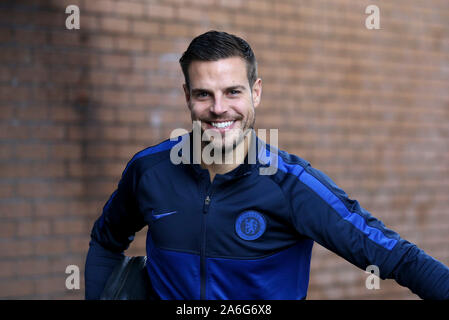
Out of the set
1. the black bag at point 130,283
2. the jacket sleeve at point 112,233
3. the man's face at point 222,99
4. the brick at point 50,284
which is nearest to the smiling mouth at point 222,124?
the man's face at point 222,99

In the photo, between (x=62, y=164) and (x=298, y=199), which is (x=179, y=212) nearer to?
(x=298, y=199)

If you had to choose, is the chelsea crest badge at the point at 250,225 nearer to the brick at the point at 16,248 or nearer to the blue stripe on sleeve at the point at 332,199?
the blue stripe on sleeve at the point at 332,199

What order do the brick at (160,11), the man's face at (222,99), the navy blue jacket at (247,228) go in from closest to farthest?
the navy blue jacket at (247,228) < the man's face at (222,99) < the brick at (160,11)

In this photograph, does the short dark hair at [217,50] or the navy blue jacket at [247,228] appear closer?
the navy blue jacket at [247,228]

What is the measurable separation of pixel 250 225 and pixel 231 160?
1.02 ft

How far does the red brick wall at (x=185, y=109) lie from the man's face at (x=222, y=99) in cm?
155

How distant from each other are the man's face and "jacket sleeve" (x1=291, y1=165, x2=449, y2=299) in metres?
0.35

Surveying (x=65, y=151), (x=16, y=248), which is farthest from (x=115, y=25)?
(x=16, y=248)

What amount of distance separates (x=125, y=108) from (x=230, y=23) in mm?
1083

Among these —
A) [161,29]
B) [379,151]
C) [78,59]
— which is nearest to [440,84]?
[379,151]

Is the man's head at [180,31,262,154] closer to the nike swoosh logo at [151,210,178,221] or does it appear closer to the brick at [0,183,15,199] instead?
the nike swoosh logo at [151,210,178,221]

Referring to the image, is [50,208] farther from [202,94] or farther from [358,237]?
[358,237]

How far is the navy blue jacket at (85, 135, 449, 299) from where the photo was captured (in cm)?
205

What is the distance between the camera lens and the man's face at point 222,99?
85.4 inches
